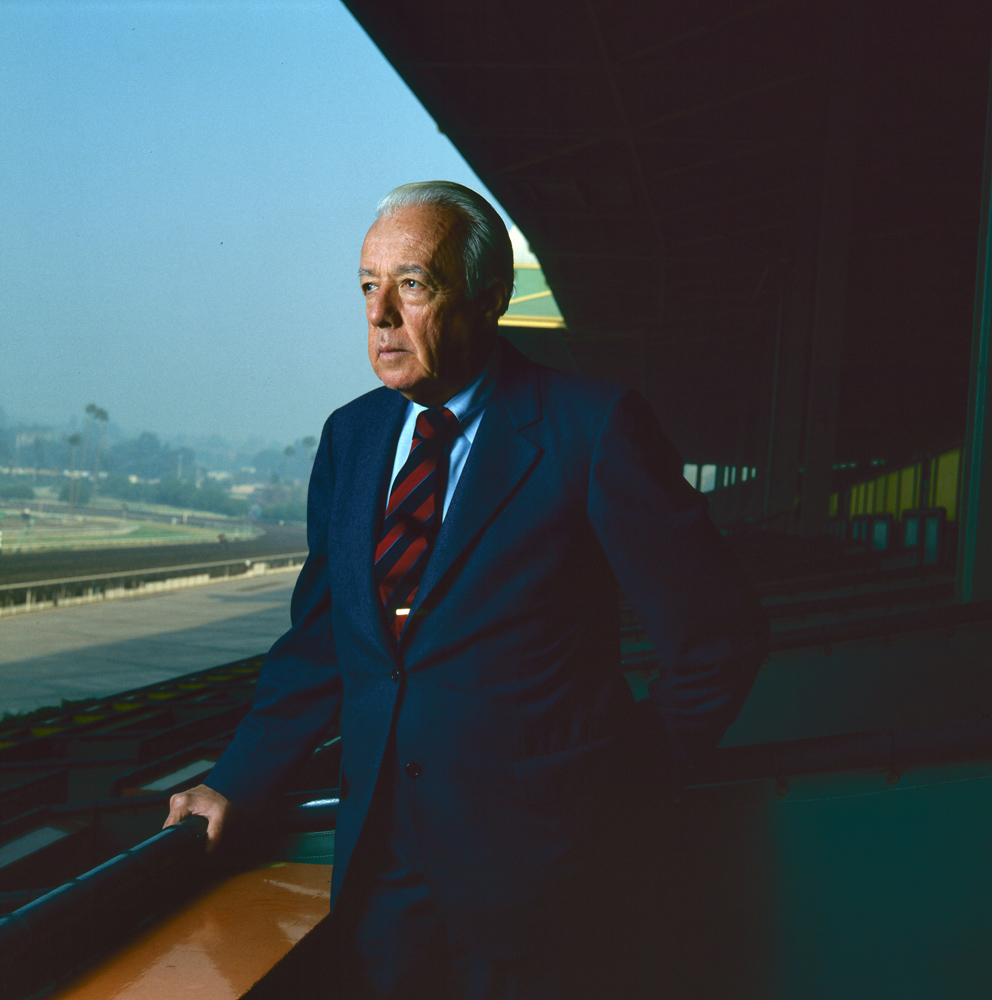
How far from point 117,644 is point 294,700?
131 ft

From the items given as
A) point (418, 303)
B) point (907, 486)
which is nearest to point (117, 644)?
point (907, 486)

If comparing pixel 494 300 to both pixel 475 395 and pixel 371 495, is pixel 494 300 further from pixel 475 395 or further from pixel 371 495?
pixel 371 495

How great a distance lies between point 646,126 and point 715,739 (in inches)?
422

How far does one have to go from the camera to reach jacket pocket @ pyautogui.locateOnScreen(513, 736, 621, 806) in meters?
1.18

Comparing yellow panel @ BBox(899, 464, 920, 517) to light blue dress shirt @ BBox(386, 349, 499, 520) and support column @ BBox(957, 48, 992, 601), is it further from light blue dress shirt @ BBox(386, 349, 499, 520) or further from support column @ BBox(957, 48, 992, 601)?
light blue dress shirt @ BBox(386, 349, 499, 520)

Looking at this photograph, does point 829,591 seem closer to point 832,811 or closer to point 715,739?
point 832,811

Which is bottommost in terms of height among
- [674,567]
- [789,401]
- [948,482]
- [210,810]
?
[210,810]

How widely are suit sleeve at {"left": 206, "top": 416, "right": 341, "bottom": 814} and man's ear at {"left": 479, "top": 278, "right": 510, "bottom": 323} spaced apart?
1.11 feet

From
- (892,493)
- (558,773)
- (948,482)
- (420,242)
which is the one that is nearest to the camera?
(558,773)

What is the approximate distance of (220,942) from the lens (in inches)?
55.5

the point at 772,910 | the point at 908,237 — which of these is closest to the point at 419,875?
the point at 772,910

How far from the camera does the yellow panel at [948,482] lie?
11.2 metres

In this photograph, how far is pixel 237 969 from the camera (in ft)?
4.38

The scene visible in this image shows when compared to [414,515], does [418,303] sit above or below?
above
